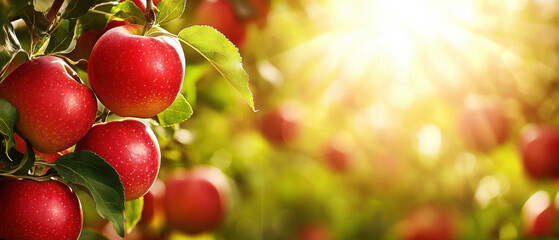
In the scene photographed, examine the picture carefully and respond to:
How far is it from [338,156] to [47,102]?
1566 millimetres

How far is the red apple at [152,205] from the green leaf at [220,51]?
1.61 ft

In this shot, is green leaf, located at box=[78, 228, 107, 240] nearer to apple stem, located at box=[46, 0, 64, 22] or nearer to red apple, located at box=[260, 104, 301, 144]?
apple stem, located at box=[46, 0, 64, 22]

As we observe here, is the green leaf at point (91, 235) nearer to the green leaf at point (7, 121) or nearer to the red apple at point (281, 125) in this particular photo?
the green leaf at point (7, 121)

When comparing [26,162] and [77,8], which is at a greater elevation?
[77,8]

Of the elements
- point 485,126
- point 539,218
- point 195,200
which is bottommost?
point 195,200

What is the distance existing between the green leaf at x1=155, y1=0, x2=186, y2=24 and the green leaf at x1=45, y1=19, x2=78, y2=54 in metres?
0.07

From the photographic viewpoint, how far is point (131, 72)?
0.45 metres

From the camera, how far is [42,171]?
0.47 m

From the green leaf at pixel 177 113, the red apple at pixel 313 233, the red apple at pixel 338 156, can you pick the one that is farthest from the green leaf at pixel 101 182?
the red apple at pixel 313 233

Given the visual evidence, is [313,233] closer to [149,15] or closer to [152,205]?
[152,205]

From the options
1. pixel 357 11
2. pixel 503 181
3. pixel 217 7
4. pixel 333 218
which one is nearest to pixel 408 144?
pixel 503 181

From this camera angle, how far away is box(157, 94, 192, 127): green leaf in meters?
0.51

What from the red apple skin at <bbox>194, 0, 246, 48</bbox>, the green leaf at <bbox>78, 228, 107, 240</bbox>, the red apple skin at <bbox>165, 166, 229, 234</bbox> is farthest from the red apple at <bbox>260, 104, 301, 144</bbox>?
the green leaf at <bbox>78, 228, 107, 240</bbox>

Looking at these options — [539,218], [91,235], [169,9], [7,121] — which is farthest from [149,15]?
[539,218]
